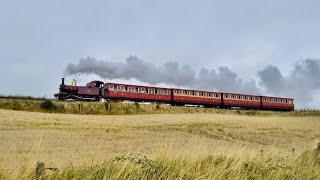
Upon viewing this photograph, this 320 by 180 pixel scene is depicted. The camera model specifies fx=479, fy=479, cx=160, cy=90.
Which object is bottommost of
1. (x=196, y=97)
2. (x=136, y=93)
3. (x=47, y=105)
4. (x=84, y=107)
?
(x=84, y=107)

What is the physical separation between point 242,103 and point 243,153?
65719mm

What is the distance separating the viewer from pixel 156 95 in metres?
65.8

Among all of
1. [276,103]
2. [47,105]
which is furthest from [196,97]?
[47,105]

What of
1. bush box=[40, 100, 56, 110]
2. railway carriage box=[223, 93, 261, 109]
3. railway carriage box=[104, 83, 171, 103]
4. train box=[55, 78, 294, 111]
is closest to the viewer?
bush box=[40, 100, 56, 110]

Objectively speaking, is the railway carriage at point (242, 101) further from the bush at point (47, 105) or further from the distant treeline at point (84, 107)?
the bush at point (47, 105)

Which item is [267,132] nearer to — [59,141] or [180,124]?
[180,124]

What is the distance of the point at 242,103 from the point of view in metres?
76.8

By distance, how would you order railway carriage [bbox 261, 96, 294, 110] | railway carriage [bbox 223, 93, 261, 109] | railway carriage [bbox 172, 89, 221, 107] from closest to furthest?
railway carriage [bbox 172, 89, 221, 107]
railway carriage [bbox 223, 93, 261, 109]
railway carriage [bbox 261, 96, 294, 110]

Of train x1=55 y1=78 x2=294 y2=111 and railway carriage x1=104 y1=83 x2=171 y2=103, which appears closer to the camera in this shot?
railway carriage x1=104 y1=83 x2=171 y2=103

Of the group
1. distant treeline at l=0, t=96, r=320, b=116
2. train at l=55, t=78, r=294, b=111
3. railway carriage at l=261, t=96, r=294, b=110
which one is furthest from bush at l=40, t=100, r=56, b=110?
railway carriage at l=261, t=96, r=294, b=110

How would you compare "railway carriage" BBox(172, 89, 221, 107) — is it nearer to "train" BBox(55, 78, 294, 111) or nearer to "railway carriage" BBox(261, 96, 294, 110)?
"train" BBox(55, 78, 294, 111)

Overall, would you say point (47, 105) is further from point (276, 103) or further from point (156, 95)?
point (276, 103)

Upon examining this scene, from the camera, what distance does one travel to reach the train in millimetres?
62312

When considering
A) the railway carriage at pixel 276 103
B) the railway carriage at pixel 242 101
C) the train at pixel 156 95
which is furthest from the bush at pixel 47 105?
the railway carriage at pixel 276 103
